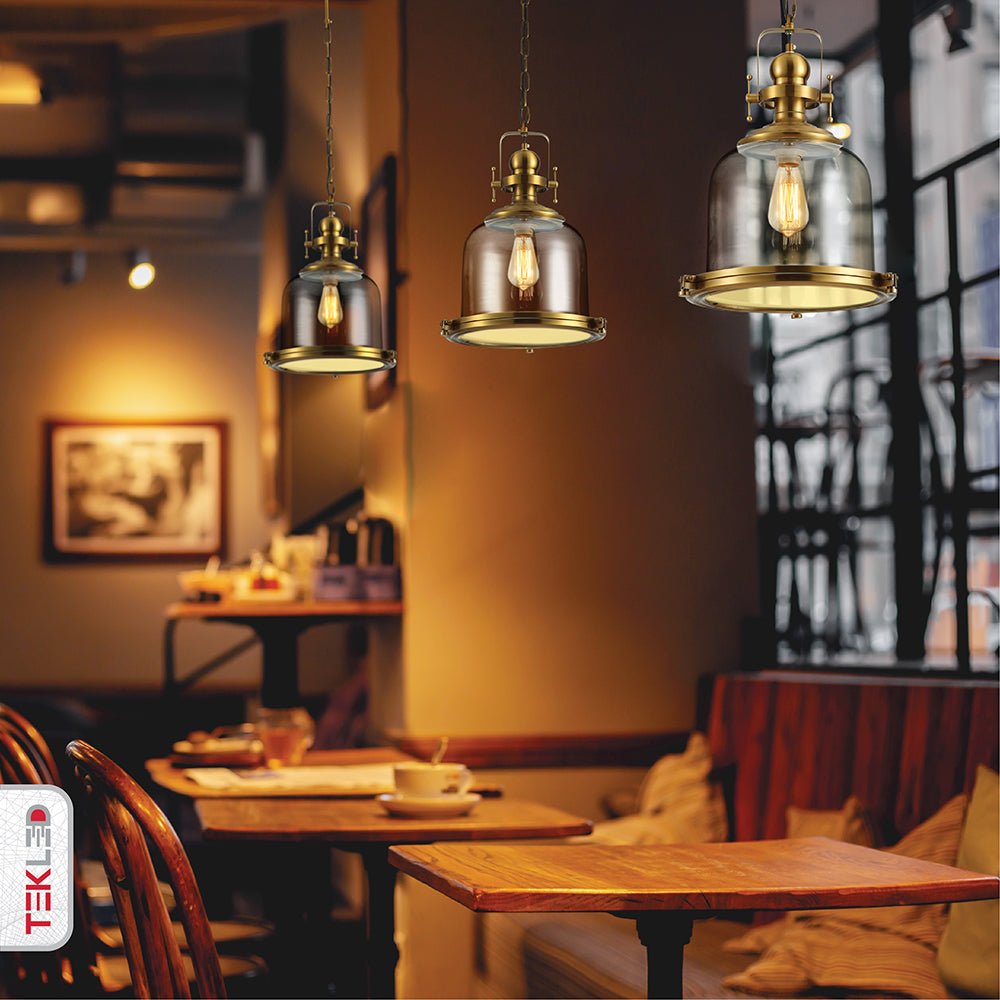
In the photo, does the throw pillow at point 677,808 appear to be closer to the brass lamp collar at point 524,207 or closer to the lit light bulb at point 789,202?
the brass lamp collar at point 524,207

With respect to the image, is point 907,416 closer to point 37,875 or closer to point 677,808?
point 677,808

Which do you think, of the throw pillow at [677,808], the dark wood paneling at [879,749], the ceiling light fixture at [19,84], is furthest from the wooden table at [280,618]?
the ceiling light fixture at [19,84]

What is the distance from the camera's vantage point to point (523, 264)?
252 centimetres

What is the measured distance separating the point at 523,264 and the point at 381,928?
1377 millimetres

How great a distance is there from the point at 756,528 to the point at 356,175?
9.43 ft

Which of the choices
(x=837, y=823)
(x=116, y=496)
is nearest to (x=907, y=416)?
(x=837, y=823)

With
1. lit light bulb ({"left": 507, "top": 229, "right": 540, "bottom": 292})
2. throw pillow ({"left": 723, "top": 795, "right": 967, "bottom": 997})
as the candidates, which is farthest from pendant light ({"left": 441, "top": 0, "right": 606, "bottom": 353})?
throw pillow ({"left": 723, "top": 795, "right": 967, "bottom": 997})

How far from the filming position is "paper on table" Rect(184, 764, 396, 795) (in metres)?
3.33

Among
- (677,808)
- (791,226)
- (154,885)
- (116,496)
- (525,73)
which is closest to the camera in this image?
(154,885)

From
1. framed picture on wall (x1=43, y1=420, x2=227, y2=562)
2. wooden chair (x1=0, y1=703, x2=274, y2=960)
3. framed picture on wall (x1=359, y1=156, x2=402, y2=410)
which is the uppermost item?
framed picture on wall (x1=359, y1=156, x2=402, y2=410)

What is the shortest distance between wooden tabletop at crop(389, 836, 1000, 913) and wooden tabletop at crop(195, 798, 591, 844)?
27 centimetres

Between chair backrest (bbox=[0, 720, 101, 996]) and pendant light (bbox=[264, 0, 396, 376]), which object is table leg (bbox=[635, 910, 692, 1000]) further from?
pendant light (bbox=[264, 0, 396, 376])

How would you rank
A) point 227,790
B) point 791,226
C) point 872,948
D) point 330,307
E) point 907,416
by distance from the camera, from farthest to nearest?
point 907,416 < point 227,790 < point 330,307 < point 872,948 < point 791,226

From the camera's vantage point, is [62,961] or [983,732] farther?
[983,732]
